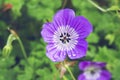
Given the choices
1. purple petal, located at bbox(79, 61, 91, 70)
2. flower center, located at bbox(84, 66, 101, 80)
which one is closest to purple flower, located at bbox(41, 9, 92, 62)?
purple petal, located at bbox(79, 61, 91, 70)

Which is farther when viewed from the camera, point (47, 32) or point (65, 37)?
point (65, 37)

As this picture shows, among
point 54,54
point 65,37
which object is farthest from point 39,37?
point 54,54

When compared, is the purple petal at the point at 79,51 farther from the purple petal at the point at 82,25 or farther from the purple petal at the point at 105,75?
the purple petal at the point at 105,75

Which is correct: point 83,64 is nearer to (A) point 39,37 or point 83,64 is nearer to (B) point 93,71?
(B) point 93,71

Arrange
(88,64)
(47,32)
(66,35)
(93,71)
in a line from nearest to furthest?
(47,32) → (66,35) → (88,64) → (93,71)

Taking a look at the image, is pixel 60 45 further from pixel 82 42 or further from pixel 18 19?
pixel 18 19

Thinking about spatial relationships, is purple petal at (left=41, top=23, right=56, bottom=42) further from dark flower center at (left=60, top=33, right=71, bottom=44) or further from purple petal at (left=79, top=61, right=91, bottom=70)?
purple petal at (left=79, top=61, right=91, bottom=70)
